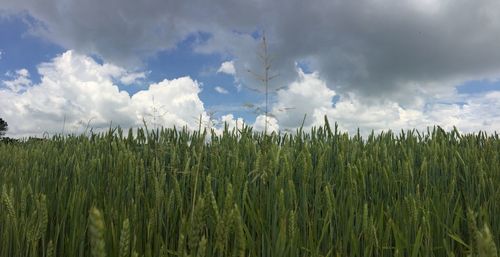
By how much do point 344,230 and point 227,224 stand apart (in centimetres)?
103

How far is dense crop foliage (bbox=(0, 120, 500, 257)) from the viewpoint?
5.21 feet

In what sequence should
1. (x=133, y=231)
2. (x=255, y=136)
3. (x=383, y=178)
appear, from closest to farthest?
1. (x=133, y=231)
2. (x=383, y=178)
3. (x=255, y=136)

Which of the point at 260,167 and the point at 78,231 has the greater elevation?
the point at 260,167

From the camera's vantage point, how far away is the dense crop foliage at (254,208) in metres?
1.59

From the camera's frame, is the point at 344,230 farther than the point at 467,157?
No

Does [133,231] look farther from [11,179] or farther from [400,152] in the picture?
[400,152]

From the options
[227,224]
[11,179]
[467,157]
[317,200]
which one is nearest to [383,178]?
[317,200]

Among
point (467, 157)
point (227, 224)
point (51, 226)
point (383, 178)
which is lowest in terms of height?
point (51, 226)

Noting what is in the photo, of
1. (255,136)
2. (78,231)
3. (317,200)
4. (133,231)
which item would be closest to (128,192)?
(78,231)

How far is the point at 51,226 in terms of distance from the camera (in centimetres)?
231

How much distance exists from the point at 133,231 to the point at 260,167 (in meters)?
0.81

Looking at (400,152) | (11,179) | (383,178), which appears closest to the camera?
(383,178)

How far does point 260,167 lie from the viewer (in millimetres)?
2391

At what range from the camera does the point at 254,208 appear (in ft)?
7.30
